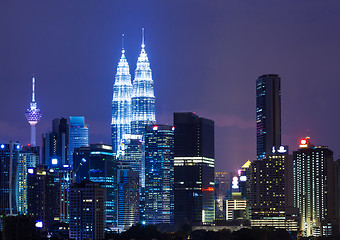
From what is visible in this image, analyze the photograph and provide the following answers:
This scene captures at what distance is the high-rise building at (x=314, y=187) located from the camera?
181250mm

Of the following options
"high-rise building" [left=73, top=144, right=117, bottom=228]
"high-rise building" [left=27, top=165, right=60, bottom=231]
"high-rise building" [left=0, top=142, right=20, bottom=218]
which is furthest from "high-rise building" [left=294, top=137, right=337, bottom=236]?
"high-rise building" [left=0, top=142, right=20, bottom=218]

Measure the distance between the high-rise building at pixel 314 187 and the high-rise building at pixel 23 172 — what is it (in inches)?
1816

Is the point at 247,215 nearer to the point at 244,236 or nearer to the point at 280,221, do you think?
the point at 280,221

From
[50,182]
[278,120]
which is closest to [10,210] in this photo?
[50,182]

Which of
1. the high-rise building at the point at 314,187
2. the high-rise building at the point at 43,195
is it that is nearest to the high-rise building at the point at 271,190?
the high-rise building at the point at 314,187

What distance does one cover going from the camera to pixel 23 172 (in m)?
188

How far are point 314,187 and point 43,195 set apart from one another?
151 feet

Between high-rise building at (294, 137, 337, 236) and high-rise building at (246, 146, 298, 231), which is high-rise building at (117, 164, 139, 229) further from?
high-rise building at (294, 137, 337, 236)

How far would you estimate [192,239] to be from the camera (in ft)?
503

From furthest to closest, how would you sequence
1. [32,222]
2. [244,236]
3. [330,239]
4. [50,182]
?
[50,182] → [330,239] → [244,236] → [32,222]

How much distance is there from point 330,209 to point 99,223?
52.5 meters

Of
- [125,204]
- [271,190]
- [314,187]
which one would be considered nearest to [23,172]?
[125,204]

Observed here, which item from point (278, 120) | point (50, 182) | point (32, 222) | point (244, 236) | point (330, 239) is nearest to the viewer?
point (32, 222)

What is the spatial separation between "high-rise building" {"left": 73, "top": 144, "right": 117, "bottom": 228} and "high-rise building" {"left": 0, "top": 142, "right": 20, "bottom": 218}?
416 inches
